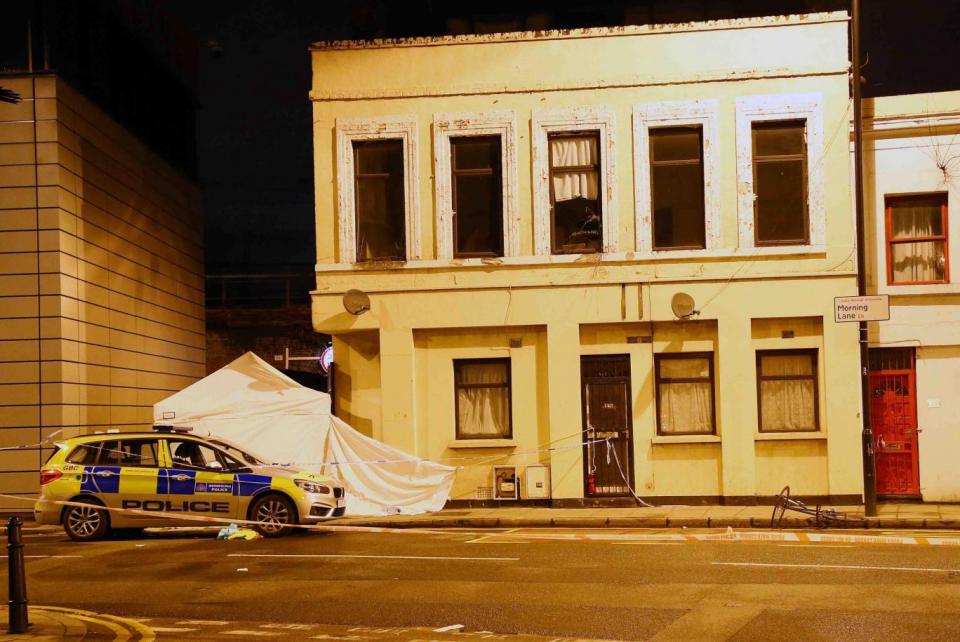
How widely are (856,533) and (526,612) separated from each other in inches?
319

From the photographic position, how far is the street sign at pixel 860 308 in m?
18.3

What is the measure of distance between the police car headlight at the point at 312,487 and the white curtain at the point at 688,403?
670cm

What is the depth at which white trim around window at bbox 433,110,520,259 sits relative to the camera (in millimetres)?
21891

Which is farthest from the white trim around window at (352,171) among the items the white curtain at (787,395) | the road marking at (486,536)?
the white curtain at (787,395)

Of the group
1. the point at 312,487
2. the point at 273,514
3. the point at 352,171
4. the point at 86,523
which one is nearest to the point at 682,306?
the point at 352,171

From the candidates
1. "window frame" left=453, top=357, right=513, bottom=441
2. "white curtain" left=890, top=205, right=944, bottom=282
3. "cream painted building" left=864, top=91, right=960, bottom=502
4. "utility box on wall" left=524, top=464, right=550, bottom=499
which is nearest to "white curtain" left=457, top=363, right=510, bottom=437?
"window frame" left=453, top=357, right=513, bottom=441

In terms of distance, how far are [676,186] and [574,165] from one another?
76.6 inches

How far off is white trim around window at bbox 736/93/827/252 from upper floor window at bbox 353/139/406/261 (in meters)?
6.38

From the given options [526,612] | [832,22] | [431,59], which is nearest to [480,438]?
[431,59]

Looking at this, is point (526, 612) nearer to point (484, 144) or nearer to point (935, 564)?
point (935, 564)

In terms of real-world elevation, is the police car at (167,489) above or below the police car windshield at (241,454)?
below

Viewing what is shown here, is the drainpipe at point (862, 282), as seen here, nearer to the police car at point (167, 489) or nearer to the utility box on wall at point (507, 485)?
the utility box on wall at point (507, 485)

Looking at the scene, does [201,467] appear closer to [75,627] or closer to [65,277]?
[65,277]

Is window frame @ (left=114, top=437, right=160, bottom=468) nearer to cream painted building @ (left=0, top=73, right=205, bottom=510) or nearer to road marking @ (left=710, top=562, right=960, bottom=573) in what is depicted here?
cream painted building @ (left=0, top=73, right=205, bottom=510)
